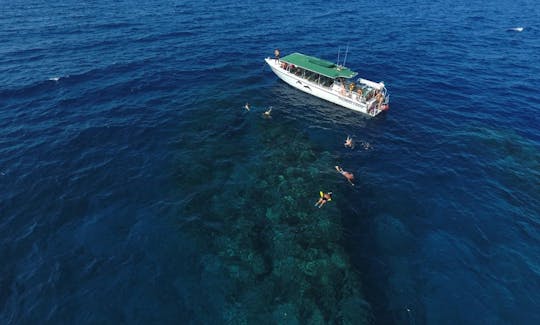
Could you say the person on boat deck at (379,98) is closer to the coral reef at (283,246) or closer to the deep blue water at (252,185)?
the deep blue water at (252,185)

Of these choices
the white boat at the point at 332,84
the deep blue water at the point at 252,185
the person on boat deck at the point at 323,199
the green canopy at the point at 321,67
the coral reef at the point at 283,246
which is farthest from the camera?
the green canopy at the point at 321,67

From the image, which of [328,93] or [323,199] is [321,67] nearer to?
[328,93]

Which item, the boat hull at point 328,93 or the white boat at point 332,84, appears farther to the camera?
the white boat at point 332,84

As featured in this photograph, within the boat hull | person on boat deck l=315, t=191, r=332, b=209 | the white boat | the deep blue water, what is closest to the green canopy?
the white boat

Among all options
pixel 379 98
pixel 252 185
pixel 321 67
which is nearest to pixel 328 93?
pixel 321 67

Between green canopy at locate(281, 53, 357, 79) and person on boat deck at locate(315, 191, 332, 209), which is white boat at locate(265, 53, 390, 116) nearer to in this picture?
green canopy at locate(281, 53, 357, 79)

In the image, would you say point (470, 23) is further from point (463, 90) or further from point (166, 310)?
point (166, 310)

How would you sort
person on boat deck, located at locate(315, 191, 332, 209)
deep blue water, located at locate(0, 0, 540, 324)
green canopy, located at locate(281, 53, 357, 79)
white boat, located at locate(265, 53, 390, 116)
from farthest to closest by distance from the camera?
1. green canopy, located at locate(281, 53, 357, 79)
2. white boat, located at locate(265, 53, 390, 116)
3. person on boat deck, located at locate(315, 191, 332, 209)
4. deep blue water, located at locate(0, 0, 540, 324)

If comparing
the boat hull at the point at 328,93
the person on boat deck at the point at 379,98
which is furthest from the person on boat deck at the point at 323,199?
the person on boat deck at the point at 379,98
